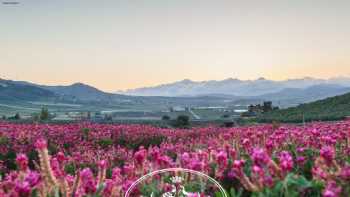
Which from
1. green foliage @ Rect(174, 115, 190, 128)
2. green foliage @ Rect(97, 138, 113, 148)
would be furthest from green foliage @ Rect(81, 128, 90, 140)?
green foliage @ Rect(174, 115, 190, 128)

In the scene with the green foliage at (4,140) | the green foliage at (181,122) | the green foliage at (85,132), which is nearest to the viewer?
the green foliage at (4,140)

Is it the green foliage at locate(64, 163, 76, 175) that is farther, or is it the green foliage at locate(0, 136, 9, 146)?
the green foliage at locate(0, 136, 9, 146)

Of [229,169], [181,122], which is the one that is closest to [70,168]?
[229,169]

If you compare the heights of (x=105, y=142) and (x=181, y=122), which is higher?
(x=105, y=142)

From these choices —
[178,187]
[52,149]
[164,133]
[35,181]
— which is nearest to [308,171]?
[178,187]

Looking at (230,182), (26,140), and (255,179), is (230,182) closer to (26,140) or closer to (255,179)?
(255,179)

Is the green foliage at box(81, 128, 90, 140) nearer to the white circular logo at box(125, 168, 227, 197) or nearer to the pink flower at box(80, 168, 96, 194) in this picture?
the white circular logo at box(125, 168, 227, 197)

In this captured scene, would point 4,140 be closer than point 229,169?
No

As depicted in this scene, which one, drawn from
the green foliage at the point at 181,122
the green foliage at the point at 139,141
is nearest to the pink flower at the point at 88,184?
the green foliage at the point at 139,141

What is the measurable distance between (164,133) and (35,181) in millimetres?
12082

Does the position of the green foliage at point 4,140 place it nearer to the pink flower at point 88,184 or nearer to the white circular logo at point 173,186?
the white circular logo at point 173,186

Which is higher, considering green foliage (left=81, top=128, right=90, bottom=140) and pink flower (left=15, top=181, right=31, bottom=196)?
pink flower (left=15, top=181, right=31, bottom=196)

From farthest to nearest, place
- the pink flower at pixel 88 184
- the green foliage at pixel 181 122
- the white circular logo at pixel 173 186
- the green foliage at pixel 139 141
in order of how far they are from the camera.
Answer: the green foliage at pixel 181 122
the green foliage at pixel 139 141
the white circular logo at pixel 173 186
the pink flower at pixel 88 184

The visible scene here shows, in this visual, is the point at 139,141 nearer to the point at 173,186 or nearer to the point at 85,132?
the point at 85,132
